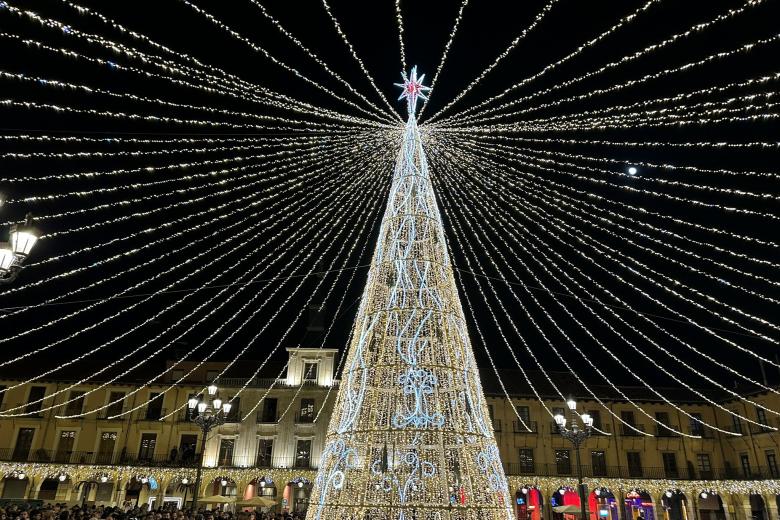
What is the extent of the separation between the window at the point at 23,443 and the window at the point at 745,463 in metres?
37.3

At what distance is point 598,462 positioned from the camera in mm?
28906

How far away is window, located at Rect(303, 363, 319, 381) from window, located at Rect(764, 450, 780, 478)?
2317 centimetres

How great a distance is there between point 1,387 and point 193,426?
10.6m

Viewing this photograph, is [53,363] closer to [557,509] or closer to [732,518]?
[557,509]

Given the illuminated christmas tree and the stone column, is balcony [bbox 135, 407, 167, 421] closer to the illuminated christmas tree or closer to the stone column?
the illuminated christmas tree

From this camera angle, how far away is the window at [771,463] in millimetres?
25109

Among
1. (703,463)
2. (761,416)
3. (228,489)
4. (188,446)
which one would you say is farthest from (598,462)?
(188,446)

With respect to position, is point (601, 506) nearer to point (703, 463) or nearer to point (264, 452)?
point (703, 463)

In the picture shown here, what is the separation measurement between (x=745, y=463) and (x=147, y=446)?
3170cm

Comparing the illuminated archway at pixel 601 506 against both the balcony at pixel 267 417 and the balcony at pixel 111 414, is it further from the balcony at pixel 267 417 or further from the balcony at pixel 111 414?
the balcony at pixel 111 414

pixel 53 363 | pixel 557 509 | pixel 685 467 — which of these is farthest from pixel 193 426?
pixel 685 467

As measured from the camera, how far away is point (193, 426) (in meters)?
28.4

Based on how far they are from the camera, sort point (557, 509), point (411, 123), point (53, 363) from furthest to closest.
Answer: point (53, 363) < point (557, 509) < point (411, 123)

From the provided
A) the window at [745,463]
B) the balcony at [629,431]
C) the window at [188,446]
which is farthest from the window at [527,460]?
the window at [188,446]
